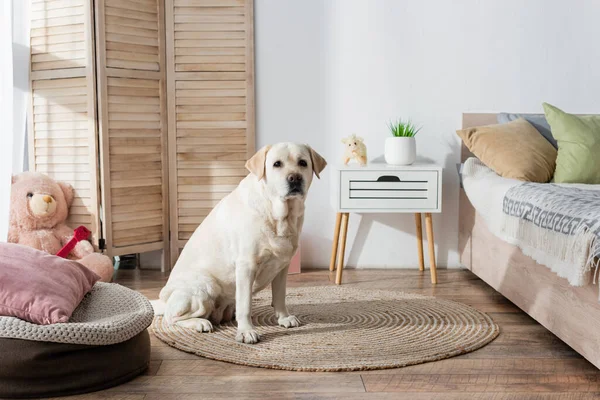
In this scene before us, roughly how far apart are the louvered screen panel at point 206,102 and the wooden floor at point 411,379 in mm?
1484

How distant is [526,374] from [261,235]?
1035 millimetres

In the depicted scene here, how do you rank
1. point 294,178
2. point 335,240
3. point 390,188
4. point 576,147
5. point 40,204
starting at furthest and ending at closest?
1. point 335,240
2. point 390,188
3. point 40,204
4. point 576,147
5. point 294,178

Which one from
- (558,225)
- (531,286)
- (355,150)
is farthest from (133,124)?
(558,225)

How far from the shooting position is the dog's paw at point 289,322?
263cm

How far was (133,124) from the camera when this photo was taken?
3721mm

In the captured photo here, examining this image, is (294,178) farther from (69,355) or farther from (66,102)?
(66,102)

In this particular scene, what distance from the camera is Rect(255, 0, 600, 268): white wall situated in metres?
3.85

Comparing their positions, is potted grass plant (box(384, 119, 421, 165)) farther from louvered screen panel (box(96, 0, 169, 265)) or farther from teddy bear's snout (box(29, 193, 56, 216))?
teddy bear's snout (box(29, 193, 56, 216))

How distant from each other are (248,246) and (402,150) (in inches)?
57.0

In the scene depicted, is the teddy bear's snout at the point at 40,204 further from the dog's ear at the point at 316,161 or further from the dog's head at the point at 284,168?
the dog's ear at the point at 316,161

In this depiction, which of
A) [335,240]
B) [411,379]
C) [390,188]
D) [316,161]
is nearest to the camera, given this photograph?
[411,379]

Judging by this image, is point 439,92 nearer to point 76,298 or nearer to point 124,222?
point 124,222

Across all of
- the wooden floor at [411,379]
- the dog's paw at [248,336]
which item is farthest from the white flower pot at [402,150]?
the dog's paw at [248,336]

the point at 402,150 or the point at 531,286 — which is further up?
the point at 402,150
